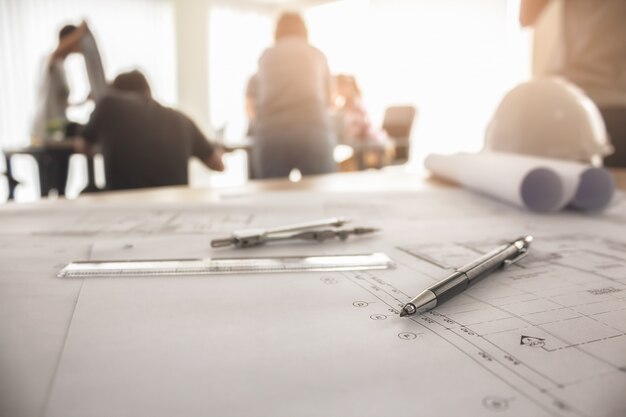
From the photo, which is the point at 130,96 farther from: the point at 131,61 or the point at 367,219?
the point at 131,61

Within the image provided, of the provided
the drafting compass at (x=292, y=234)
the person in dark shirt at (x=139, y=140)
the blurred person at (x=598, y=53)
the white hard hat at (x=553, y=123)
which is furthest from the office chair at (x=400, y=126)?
the drafting compass at (x=292, y=234)

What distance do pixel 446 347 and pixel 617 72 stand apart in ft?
4.03

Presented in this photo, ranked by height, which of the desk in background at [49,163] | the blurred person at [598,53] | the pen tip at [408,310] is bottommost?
the desk in background at [49,163]

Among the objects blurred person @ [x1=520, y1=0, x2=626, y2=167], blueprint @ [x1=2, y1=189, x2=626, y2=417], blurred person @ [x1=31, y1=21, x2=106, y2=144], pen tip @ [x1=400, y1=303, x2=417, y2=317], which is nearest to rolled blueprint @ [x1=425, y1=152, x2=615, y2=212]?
blueprint @ [x1=2, y1=189, x2=626, y2=417]

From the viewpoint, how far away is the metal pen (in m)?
0.28

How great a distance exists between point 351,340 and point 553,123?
77 cm

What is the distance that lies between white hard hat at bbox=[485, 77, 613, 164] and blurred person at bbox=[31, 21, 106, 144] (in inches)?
85.1

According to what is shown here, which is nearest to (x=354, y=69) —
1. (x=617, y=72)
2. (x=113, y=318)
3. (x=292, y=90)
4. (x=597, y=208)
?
(x=292, y=90)

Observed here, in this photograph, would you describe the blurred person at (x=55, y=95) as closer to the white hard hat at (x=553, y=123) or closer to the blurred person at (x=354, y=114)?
the blurred person at (x=354, y=114)

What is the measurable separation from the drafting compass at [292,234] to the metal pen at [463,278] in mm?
148

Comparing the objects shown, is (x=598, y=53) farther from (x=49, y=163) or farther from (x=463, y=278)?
(x=49, y=163)

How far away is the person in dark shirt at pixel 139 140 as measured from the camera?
156 cm

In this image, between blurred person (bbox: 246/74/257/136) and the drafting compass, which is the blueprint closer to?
the drafting compass

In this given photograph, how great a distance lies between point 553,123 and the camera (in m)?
0.86
